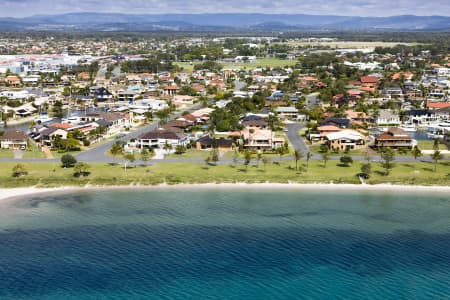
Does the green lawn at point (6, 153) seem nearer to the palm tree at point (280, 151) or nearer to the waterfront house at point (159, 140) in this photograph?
the waterfront house at point (159, 140)

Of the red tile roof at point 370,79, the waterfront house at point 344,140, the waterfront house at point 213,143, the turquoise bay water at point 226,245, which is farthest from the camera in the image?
the red tile roof at point 370,79

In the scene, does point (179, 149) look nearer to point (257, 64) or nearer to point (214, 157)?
point (214, 157)

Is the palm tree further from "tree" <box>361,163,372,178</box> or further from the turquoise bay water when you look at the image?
the turquoise bay water

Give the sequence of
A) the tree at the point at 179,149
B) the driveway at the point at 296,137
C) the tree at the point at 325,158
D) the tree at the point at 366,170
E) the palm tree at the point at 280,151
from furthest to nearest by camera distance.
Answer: the driveway at the point at 296,137, the tree at the point at 179,149, the palm tree at the point at 280,151, the tree at the point at 325,158, the tree at the point at 366,170

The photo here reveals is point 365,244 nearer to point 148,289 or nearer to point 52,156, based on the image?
point 148,289

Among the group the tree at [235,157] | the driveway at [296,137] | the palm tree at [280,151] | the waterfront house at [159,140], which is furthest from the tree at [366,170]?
the waterfront house at [159,140]

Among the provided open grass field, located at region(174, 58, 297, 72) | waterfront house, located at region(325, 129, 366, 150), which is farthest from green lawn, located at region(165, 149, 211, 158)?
open grass field, located at region(174, 58, 297, 72)
